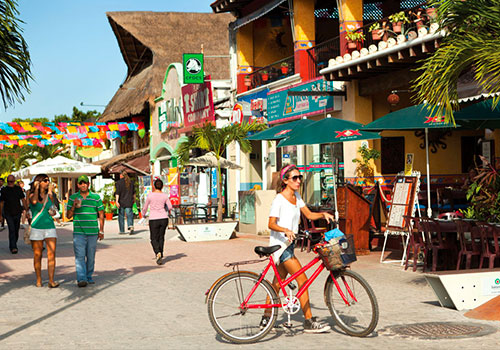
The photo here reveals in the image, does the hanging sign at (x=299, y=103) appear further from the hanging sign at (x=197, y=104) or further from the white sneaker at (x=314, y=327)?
the white sneaker at (x=314, y=327)

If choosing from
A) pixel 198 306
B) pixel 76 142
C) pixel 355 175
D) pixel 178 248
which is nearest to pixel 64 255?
pixel 178 248

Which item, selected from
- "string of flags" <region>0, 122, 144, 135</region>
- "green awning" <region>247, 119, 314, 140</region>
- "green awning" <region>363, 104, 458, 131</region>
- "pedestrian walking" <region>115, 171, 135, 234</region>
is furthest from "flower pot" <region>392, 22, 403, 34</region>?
"string of flags" <region>0, 122, 144, 135</region>

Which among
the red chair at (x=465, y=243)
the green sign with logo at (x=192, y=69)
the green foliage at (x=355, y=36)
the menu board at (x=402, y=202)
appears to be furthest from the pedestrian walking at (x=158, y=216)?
the green sign with logo at (x=192, y=69)

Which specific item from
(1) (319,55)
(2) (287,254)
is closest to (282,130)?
(1) (319,55)

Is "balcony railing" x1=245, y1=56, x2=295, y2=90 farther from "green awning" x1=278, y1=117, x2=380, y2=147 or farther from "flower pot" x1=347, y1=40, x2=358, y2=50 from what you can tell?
"green awning" x1=278, y1=117, x2=380, y2=147

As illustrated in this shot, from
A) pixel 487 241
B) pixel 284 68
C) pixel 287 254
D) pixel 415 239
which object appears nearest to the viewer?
pixel 287 254

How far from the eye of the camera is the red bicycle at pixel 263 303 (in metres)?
7.27

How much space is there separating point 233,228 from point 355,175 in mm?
3906

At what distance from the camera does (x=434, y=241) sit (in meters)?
11.8

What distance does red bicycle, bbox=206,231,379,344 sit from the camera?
727 centimetres

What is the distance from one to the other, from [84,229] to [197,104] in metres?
19.1

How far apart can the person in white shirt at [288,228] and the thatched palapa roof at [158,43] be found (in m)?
30.0

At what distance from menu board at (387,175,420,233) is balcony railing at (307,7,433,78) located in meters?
3.45

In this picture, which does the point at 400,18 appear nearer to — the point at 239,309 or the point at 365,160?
the point at 365,160
